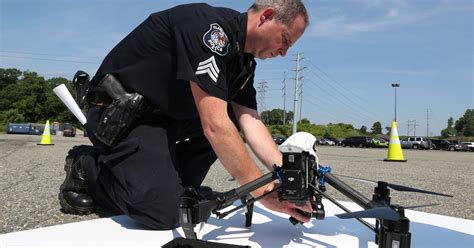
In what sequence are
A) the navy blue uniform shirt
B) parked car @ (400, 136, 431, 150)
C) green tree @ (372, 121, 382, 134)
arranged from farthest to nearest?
1. green tree @ (372, 121, 382, 134)
2. parked car @ (400, 136, 431, 150)
3. the navy blue uniform shirt

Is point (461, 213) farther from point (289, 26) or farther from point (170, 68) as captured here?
point (170, 68)

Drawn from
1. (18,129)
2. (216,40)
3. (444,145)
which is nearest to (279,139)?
(444,145)

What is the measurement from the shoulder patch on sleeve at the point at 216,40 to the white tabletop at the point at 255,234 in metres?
0.83

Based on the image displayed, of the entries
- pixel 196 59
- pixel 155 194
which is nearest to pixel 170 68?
pixel 196 59

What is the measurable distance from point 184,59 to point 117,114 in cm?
60

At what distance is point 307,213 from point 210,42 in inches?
34.3

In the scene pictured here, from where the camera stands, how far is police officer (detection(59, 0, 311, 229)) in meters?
1.82

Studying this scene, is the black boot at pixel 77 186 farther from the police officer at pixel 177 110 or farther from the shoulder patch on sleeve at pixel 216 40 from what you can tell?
the shoulder patch on sleeve at pixel 216 40

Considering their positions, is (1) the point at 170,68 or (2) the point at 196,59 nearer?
(2) the point at 196,59

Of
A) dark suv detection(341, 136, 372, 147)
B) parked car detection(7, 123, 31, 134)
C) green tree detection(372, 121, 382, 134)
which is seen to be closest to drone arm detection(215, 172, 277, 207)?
dark suv detection(341, 136, 372, 147)

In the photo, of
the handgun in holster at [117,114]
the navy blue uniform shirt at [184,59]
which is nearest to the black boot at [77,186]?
the handgun in holster at [117,114]

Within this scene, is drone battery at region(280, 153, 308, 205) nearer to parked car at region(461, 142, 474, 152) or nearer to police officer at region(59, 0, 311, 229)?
police officer at region(59, 0, 311, 229)

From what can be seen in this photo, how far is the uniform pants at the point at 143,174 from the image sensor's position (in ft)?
6.87

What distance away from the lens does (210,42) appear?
1.86m
